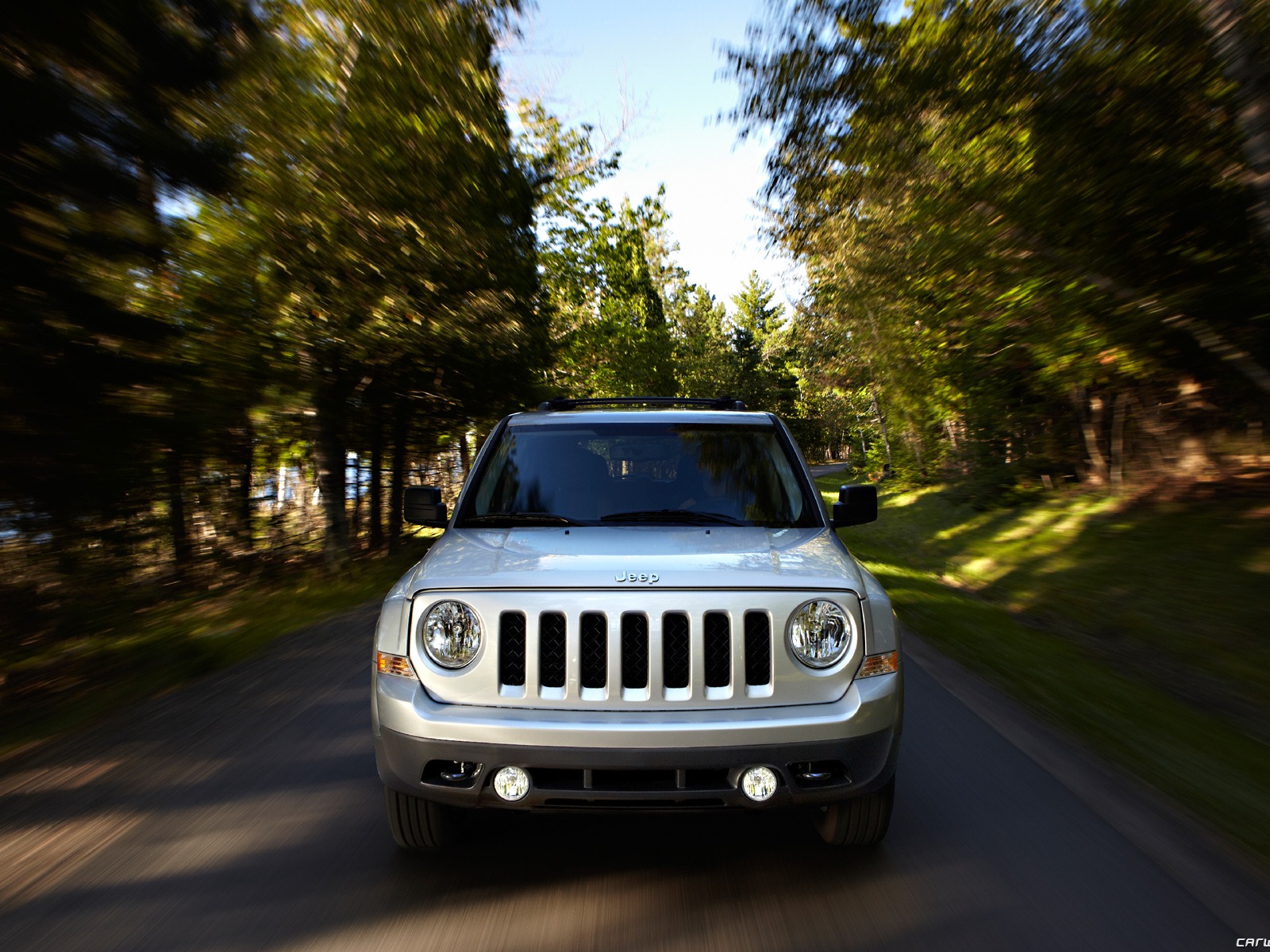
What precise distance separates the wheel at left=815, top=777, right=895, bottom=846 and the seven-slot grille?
66 cm

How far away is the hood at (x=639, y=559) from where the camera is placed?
10.8ft

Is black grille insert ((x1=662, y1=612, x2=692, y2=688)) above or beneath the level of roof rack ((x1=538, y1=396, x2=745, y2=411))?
beneath

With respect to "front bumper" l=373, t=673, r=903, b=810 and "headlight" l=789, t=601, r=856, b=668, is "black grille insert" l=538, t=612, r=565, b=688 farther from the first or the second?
"headlight" l=789, t=601, r=856, b=668

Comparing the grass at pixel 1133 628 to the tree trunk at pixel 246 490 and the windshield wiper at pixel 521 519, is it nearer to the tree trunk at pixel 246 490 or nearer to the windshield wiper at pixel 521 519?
the windshield wiper at pixel 521 519

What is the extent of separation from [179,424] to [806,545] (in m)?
5.38

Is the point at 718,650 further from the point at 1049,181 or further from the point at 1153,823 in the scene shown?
the point at 1049,181

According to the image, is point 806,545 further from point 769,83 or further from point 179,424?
point 769,83

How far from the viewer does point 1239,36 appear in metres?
6.96

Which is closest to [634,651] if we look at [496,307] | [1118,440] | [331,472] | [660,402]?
[660,402]

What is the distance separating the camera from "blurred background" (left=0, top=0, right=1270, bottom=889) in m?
6.07

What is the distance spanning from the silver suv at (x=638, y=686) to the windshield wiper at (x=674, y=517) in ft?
1.88

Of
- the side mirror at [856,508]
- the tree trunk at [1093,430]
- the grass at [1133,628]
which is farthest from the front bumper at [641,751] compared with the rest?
the tree trunk at [1093,430]

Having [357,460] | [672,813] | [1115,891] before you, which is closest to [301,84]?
[357,460]

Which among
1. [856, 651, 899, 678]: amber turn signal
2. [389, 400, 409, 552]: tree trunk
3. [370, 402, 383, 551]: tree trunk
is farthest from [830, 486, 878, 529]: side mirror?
[389, 400, 409, 552]: tree trunk
